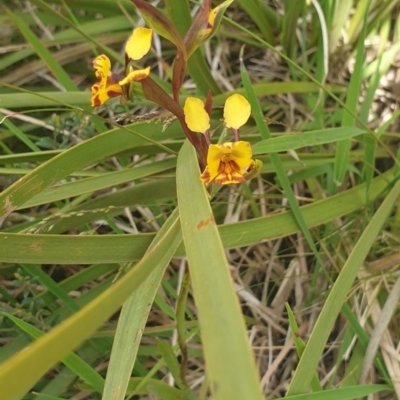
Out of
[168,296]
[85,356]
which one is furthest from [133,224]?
[85,356]

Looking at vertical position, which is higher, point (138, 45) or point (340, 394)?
point (138, 45)

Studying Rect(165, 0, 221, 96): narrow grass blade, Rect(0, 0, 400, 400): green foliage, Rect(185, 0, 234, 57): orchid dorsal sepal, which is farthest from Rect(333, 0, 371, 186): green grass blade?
Rect(185, 0, 234, 57): orchid dorsal sepal

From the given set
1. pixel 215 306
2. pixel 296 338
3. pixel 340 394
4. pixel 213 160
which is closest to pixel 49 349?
pixel 215 306

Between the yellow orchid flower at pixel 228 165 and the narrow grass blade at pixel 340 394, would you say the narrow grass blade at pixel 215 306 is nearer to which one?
the yellow orchid flower at pixel 228 165

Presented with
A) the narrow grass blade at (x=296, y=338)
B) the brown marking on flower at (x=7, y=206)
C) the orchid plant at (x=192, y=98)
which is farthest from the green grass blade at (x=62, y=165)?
the narrow grass blade at (x=296, y=338)

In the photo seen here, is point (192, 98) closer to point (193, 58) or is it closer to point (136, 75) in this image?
point (136, 75)

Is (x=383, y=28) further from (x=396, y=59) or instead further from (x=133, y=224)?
(x=133, y=224)

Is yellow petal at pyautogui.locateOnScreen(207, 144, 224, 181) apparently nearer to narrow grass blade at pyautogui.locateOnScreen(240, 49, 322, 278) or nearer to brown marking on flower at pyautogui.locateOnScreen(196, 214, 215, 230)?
brown marking on flower at pyautogui.locateOnScreen(196, 214, 215, 230)
